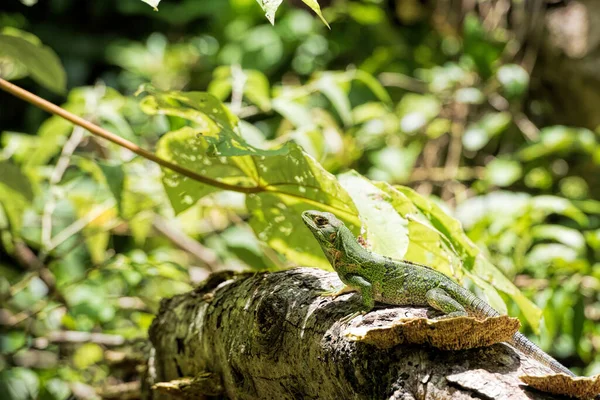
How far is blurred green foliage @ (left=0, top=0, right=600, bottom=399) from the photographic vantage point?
6.43ft

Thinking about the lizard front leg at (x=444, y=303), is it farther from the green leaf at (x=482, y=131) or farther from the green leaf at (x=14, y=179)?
the green leaf at (x=482, y=131)

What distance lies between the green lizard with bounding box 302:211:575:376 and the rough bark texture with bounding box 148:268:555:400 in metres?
0.05

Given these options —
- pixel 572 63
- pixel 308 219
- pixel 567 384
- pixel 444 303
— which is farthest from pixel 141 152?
pixel 572 63

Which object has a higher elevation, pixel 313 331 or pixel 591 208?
pixel 313 331

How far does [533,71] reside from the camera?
18.1ft

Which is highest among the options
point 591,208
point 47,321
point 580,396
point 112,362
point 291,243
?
point 580,396

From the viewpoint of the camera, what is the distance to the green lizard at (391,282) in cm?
145

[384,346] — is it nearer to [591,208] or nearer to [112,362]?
[112,362]

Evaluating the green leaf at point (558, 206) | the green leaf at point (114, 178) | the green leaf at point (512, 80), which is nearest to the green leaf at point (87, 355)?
the green leaf at point (114, 178)

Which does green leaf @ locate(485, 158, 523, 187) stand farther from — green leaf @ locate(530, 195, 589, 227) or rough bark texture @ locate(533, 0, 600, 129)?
rough bark texture @ locate(533, 0, 600, 129)

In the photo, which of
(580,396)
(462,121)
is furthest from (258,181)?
(462,121)

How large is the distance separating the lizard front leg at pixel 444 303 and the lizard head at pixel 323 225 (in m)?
0.38

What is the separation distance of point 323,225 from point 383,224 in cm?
22

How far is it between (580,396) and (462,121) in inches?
168
